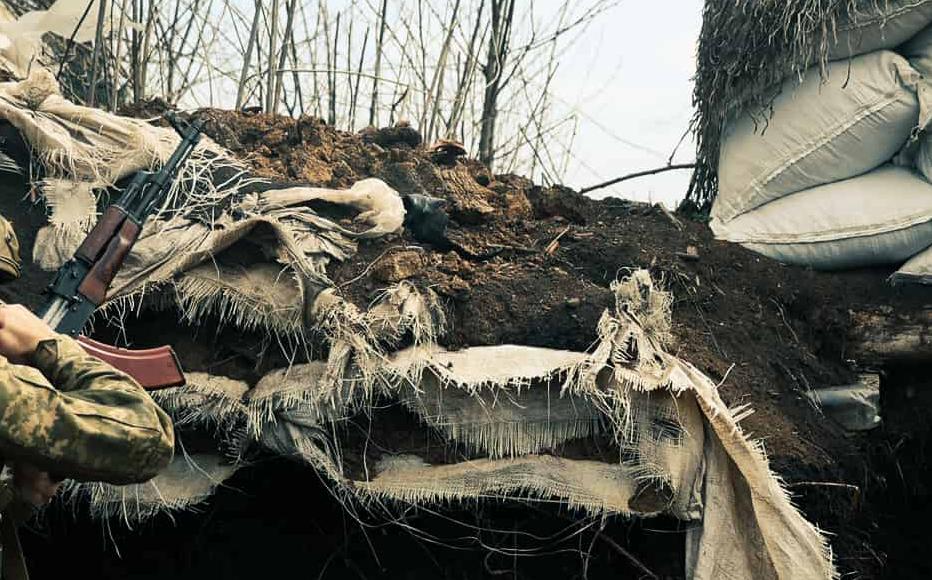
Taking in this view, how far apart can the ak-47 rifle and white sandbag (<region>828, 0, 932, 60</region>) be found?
7.72 ft

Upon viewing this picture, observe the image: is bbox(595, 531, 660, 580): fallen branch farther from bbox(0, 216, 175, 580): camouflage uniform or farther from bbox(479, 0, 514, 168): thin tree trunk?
bbox(479, 0, 514, 168): thin tree trunk

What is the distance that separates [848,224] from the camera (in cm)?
337

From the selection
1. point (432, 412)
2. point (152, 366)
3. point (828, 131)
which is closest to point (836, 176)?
point (828, 131)

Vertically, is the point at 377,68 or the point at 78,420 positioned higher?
the point at 377,68

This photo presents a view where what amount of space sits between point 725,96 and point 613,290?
1221 mm

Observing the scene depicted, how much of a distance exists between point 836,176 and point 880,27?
0.50m

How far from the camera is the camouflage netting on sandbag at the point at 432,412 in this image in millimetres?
2527

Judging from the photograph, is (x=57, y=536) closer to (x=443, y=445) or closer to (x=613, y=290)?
(x=443, y=445)

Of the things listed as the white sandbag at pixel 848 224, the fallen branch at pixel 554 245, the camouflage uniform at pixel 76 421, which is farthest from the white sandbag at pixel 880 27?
the camouflage uniform at pixel 76 421

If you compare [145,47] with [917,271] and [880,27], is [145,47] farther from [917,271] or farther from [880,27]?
[917,271]

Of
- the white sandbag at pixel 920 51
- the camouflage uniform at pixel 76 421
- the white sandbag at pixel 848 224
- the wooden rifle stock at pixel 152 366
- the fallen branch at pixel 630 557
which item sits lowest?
the fallen branch at pixel 630 557

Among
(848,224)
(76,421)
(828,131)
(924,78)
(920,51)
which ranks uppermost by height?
(920,51)

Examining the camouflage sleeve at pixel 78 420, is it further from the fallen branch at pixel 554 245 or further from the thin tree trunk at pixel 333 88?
the thin tree trunk at pixel 333 88

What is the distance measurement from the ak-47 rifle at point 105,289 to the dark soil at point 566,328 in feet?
1.61
